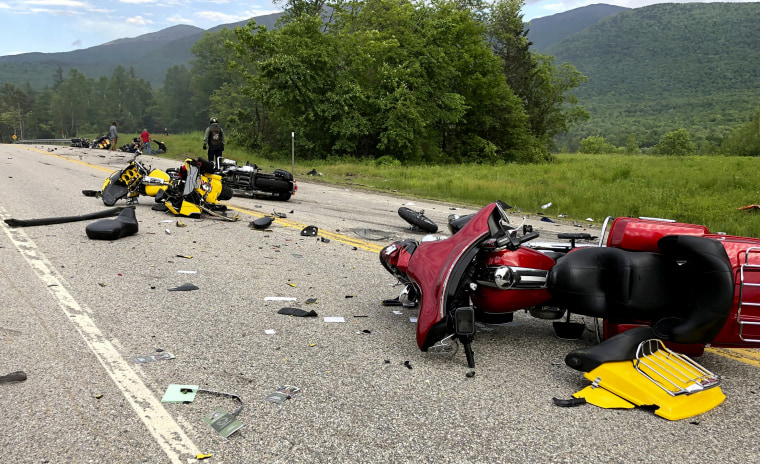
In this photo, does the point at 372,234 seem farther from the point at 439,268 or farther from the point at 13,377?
the point at 13,377

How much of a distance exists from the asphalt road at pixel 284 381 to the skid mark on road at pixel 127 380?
0.04ft

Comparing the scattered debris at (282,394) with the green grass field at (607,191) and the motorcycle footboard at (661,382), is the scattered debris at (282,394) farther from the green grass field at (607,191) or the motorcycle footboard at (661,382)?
the green grass field at (607,191)

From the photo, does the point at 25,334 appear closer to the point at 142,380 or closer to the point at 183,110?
the point at 142,380

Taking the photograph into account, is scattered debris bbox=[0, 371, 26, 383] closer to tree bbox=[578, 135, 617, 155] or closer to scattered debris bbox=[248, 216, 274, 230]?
scattered debris bbox=[248, 216, 274, 230]

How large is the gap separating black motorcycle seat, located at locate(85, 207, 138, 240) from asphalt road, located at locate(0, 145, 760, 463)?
3.43 ft

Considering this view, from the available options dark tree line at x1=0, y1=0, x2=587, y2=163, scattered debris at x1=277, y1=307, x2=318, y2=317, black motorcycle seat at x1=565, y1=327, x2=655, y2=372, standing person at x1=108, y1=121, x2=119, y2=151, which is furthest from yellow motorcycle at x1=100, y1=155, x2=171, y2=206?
standing person at x1=108, y1=121, x2=119, y2=151

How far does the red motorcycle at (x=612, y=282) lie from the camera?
3311mm

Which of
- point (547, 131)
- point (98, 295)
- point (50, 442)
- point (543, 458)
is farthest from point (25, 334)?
point (547, 131)

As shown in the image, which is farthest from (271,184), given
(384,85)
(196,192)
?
(384,85)

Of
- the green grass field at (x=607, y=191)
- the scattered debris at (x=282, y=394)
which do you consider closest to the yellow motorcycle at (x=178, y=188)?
the scattered debris at (x=282, y=394)

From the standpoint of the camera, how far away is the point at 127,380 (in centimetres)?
346

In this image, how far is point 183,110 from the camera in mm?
113375

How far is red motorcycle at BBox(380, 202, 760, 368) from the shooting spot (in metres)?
3.31

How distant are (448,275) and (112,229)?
5.98 metres
